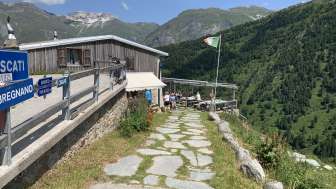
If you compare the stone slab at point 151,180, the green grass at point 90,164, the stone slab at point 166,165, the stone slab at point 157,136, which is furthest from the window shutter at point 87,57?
the stone slab at point 151,180

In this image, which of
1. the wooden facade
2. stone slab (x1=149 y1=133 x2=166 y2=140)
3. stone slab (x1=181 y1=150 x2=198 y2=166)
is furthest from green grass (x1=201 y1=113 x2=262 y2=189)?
the wooden facade

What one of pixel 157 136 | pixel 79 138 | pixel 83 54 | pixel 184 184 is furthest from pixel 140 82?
pixel 184 184

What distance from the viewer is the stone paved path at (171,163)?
848 cm

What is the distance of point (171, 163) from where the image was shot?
10141 mm

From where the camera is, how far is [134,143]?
12031mm

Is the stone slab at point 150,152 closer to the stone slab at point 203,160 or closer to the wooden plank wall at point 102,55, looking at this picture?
the stone slab at point 203,160

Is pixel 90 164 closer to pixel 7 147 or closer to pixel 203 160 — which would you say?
pixel 203 160

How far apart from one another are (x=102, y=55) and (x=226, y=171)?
1830cm

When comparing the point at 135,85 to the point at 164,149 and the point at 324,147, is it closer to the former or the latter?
the point at 164,149

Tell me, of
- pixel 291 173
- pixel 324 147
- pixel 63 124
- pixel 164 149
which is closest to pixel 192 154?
pixel 164 149

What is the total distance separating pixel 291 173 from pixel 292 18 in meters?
125

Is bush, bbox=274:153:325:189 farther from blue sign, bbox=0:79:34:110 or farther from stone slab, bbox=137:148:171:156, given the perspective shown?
blue sign, bbox=0:79:34:110

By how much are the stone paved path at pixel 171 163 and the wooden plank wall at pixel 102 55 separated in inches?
438

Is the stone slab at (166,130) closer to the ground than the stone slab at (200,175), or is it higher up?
closer to the ground
